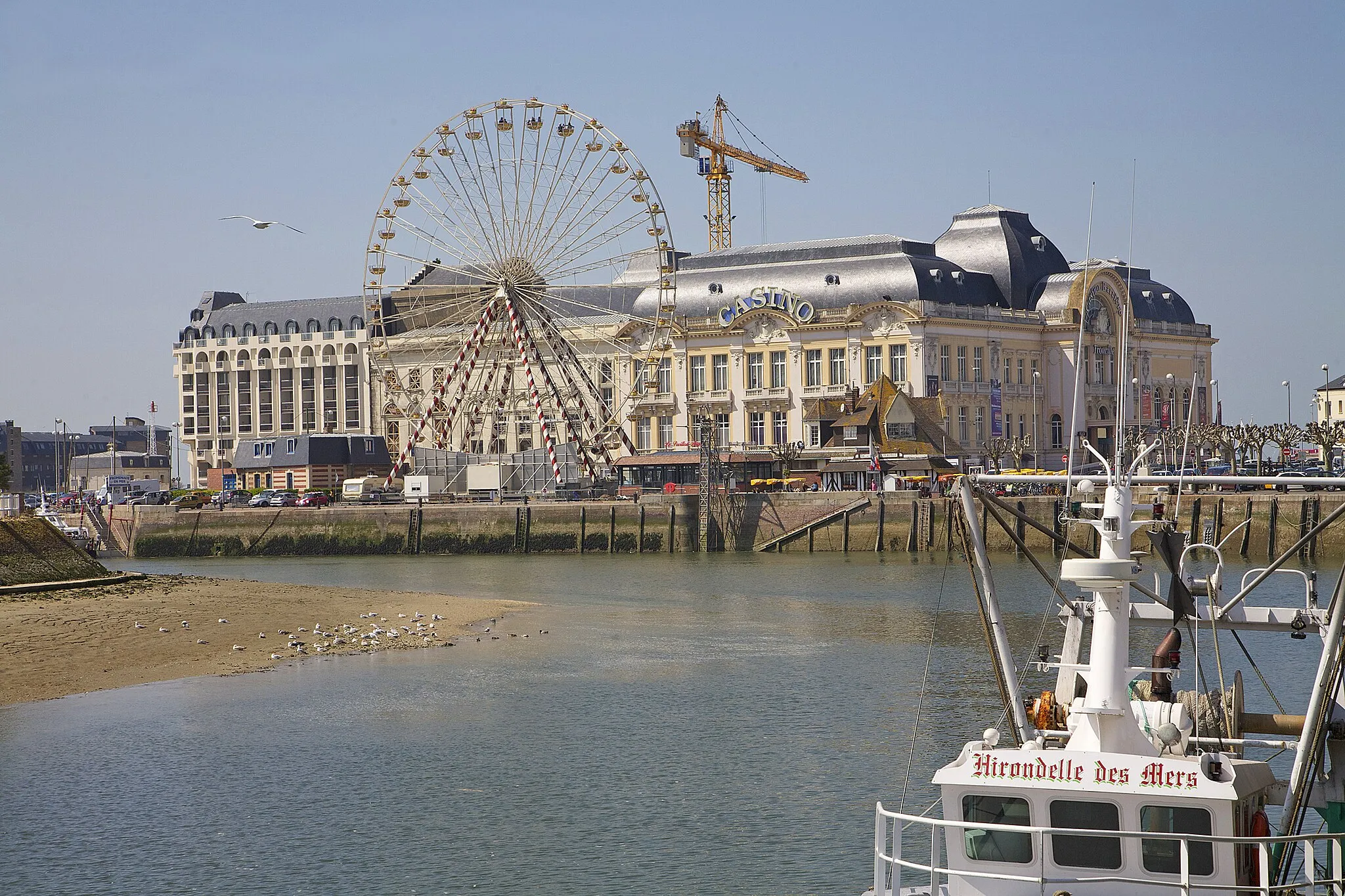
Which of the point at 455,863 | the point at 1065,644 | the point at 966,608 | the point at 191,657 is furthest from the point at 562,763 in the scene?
the point at 966,608

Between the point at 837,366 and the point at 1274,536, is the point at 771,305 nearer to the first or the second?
the point at 837,366

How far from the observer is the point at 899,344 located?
445 feet

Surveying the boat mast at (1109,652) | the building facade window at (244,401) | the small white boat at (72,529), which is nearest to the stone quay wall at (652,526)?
the small white boat at (72,529)

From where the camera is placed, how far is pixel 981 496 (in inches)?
845

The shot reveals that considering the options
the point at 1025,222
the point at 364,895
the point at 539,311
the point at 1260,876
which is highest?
the point at 1025,222

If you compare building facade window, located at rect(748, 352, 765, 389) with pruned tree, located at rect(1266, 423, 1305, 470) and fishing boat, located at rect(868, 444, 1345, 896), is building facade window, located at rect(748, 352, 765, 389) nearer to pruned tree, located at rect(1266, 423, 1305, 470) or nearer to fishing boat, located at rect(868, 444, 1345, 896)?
pruned tree, located at rect(1266, 423, 1305, 470)

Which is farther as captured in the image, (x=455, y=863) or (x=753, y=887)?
(x=455, y=863)

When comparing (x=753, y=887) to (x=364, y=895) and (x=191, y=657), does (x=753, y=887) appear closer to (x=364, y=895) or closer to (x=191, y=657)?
(x=364, y=895)

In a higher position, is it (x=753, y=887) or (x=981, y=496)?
(x=981, y=496)

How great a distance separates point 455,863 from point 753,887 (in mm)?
5246

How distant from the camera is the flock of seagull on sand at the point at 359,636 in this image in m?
54.1

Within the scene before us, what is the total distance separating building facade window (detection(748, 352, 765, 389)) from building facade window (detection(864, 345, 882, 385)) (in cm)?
924

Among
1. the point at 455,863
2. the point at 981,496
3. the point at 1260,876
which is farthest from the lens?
the point at 455,863

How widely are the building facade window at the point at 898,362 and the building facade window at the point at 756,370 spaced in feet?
38.2
